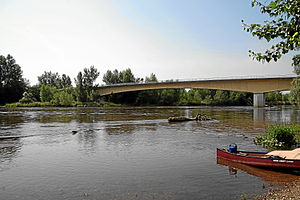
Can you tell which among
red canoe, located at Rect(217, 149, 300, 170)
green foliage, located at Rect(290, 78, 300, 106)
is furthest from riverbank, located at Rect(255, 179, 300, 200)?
green foliage, located at Rect(290, 78, 300, 106)

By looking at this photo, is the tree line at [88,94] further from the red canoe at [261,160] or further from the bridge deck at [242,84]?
the red canoe at [261,160]

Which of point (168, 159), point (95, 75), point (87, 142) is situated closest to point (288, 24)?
point (168, 159)

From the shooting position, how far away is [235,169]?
14.2m

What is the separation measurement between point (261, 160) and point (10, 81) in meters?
141

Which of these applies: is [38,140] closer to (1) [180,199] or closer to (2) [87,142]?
(2) [87,142]

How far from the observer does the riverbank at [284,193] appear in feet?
31.4

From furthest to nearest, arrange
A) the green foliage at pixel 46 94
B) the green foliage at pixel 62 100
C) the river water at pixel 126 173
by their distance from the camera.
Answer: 1. the green foliage at pixel 46 94
2. the green foliage at pixel 62 100
3. the river water at pixel 126 173

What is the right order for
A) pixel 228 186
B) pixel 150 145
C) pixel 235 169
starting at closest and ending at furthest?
pixel 228 186, pixel 235 169, pixel 150 145

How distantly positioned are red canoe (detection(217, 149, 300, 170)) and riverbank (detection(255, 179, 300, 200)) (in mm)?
1744

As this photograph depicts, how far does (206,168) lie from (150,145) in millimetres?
7813

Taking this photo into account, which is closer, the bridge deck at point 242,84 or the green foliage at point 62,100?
the bridge deck at point 242,84

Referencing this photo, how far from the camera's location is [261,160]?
1391cm

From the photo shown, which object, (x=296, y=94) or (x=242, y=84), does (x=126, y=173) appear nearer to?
(x=296, y=94)

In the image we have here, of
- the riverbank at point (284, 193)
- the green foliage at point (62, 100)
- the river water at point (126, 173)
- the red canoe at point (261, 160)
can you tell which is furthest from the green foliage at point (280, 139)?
the green foliage at point (62, 100)
